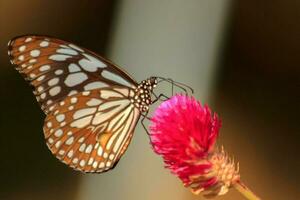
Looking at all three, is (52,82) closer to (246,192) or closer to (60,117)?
(60,117)

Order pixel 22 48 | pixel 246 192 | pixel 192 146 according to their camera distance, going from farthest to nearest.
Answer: pixel 22 48
pixel 192 146
pixel 246 192

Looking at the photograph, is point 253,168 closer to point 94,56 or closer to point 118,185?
point 118,185

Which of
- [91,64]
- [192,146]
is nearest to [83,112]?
[91,64]

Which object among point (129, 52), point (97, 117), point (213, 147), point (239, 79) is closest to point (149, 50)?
point (129, 52)

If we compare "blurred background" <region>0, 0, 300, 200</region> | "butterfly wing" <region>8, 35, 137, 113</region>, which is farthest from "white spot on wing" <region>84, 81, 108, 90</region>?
"blurred background" <region>0, 0, 300, 200</region>

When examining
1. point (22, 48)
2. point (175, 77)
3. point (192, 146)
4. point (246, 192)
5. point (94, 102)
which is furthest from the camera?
point (175, 77)

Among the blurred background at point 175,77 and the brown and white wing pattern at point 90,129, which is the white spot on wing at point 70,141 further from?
the blurred background at point 175,77
